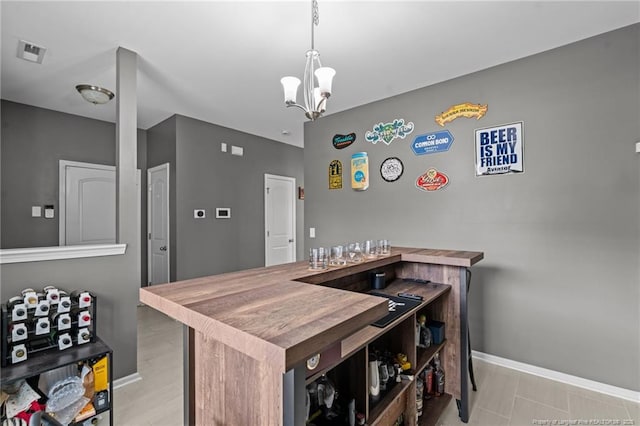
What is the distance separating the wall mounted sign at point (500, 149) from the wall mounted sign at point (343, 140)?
1.43 m

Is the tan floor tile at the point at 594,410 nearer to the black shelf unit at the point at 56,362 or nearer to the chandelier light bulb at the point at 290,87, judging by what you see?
the chandelier light bulb at the point at 290,87

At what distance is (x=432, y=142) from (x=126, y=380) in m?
3.47

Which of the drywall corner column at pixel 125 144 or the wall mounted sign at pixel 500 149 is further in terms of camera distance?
the wall mounted sign at pixel 500 149

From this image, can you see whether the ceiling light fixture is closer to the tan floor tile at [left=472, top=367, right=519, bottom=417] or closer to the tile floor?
the tile floor

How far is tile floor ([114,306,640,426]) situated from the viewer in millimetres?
1964

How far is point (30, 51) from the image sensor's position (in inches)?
98.3

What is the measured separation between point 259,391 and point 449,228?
255 centimetres

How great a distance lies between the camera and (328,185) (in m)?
4.02

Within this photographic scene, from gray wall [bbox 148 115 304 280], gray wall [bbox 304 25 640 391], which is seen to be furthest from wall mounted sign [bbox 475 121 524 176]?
gray wall [bbox 148 115 304 280]

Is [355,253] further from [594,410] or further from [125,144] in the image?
[125,144]

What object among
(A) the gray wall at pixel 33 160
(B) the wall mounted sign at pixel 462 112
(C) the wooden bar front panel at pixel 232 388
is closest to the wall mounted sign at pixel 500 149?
(B) the wall mounted sign at pixel 462 112

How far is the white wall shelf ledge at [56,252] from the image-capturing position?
1.99 m

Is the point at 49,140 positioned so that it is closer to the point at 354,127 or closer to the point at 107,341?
the point at 107,341

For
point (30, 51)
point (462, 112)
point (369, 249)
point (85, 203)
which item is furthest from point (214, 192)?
point (462, 112)
